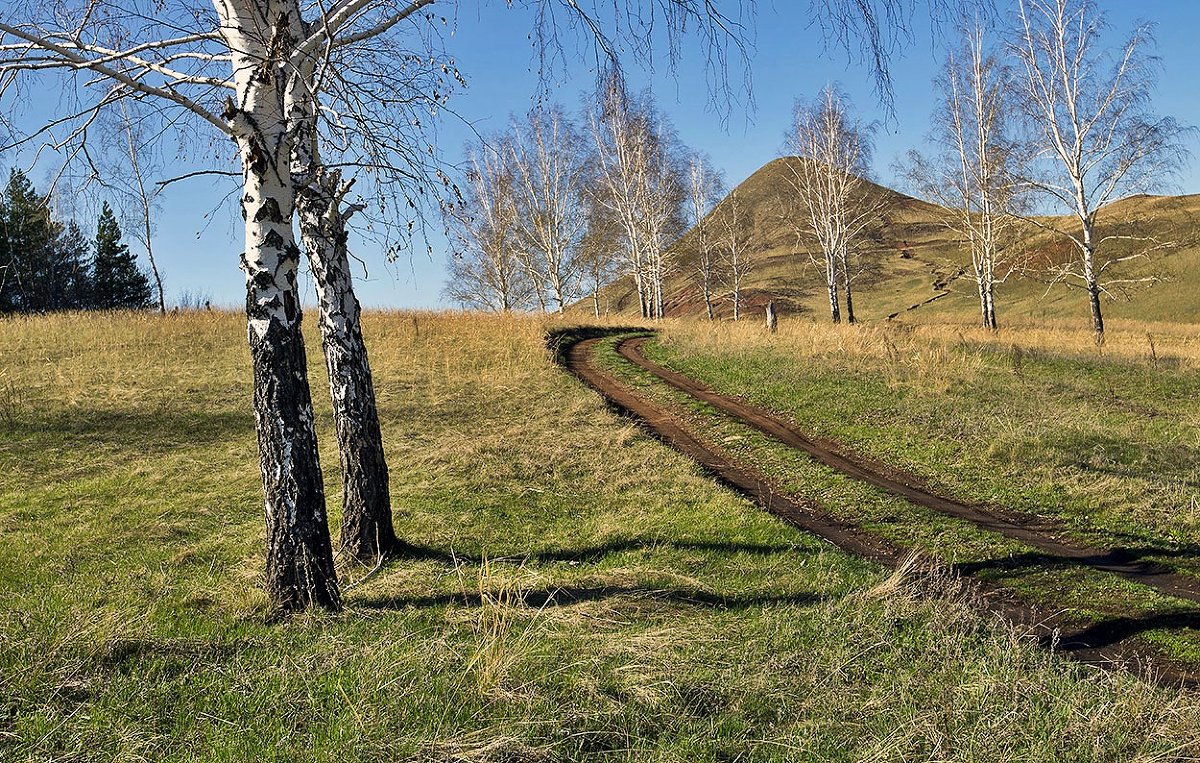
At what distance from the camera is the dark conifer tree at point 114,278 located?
45969 millimetres

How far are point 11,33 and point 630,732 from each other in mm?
5245

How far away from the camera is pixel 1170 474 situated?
8.68 m

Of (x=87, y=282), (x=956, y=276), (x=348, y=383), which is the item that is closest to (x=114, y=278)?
(x=87, y=282)

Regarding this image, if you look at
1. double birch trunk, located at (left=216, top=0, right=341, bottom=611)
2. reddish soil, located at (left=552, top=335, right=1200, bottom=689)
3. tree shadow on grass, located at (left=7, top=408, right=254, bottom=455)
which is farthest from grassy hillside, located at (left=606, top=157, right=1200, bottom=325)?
double birch trunk, located at (left=216, top=0, right=341, bottom=611)

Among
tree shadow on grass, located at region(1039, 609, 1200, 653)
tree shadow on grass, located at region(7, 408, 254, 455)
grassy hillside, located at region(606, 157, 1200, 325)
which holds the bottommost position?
tree shadow on grass, located at region(1039, 609, 1200, 653)

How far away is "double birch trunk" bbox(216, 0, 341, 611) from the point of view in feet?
14.9

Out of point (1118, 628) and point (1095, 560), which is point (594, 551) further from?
point (1095, 560)

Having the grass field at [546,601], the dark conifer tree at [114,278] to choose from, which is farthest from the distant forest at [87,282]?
the grass field at [546,601]

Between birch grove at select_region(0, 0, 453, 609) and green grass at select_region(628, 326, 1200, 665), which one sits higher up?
birch grove at select_region(0, 0, 453, 609)

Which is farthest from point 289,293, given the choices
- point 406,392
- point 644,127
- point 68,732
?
point 644,127

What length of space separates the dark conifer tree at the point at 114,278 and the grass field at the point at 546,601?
130 ft

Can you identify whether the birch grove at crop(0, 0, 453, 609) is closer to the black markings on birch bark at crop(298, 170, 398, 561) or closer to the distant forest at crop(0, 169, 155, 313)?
the black markings on birch bark at crop(298, 170, 398, 561)

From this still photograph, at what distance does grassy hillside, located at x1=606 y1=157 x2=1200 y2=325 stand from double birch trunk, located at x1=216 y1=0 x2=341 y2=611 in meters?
32.0

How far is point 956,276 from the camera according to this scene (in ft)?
178
